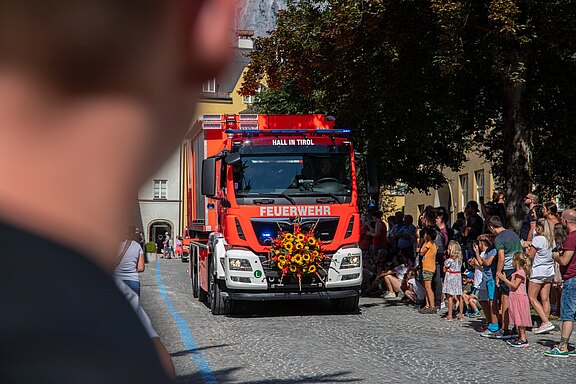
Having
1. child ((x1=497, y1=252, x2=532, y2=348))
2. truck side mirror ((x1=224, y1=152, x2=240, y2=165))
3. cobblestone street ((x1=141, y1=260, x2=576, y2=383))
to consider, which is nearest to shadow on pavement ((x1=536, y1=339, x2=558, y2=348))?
cobblestone street ((x1=141, y1=260, x2=576, y2=383))

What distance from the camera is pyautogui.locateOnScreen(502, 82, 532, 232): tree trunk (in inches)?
611

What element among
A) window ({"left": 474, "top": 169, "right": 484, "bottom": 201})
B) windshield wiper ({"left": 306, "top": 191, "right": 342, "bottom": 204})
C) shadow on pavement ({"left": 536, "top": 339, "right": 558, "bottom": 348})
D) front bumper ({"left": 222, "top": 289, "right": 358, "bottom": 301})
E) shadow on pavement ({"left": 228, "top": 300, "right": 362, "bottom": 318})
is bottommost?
shadow on pavement ({"left": 536, "top": 339, "right": 558, "bottom": 348})

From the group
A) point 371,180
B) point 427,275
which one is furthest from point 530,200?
point 371,180

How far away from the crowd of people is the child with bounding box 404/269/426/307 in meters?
0.02

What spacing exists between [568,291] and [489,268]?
2.02 metres

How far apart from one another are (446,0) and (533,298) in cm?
502

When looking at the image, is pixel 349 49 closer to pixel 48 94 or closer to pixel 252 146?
pixel 252 146

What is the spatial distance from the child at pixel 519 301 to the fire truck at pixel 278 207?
12.1 feet

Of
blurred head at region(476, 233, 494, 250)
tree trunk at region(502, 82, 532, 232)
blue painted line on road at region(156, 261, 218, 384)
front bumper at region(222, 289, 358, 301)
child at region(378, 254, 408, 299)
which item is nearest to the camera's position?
blue painted line on road at region(156, 261, 218, 384)

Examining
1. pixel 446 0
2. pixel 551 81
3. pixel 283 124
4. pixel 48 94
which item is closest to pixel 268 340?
pixel 283 124

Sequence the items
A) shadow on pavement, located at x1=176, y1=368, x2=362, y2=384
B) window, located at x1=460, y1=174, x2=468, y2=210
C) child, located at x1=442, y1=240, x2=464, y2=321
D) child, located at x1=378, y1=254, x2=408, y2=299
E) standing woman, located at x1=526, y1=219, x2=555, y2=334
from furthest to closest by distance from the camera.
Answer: window, located at x1=460, y1=174, x2=468, y2=210
child, located at x1=378, y1=254, x2=408, y2=299
child, located at x1=442, y1=240, x2=464, y2=321
standing woman, located at x1=526, y1=219, x2=555, y2=334
shadow on pavement, located at x1=176, y1=368, x2=362, y2=384

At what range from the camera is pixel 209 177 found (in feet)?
47.4

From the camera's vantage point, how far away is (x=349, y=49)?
17484 millimetres

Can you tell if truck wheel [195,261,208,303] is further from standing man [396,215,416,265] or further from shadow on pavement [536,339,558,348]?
shadow on pavement [536,339,558,348]
